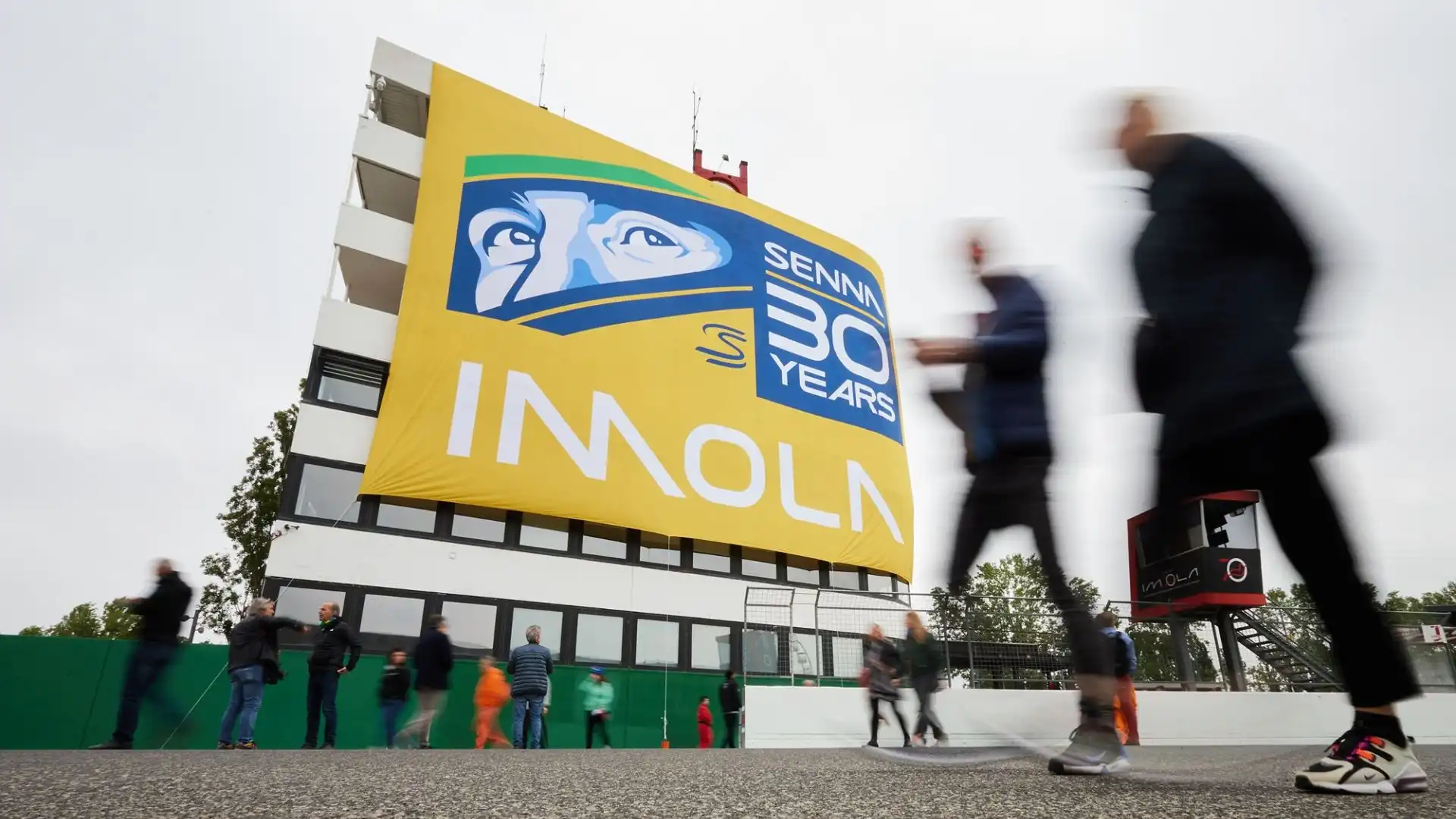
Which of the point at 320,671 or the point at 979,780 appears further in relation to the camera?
the point at 320,671

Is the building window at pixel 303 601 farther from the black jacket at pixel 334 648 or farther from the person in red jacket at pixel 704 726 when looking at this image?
the person in red jacket at pixel 704 726

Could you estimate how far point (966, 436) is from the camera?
2812 millimetres

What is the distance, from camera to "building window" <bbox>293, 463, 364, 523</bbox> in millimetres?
13547

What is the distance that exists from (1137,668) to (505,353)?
37.2ft

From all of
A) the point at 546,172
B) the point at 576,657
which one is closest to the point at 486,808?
the point at 576,657

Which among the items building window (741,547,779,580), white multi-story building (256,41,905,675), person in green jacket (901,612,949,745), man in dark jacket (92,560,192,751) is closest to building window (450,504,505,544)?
white multi-story building (256,41,905,675)

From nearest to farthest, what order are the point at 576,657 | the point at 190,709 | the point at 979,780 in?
1. the point at 979,780
2. the point at 190,709
3. the point at 576,657

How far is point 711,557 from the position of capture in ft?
54.7

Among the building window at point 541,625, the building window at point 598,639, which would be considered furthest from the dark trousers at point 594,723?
the building window at point 598,639

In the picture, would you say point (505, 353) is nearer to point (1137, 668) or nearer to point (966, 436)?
point (1137, 668)

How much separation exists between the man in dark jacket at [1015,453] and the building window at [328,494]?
13105mm

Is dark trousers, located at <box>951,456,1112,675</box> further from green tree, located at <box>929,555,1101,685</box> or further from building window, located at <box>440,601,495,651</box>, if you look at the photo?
building window, located at <box>440,601,495,651</box>

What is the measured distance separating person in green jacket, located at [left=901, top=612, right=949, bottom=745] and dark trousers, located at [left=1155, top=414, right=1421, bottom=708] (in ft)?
4.75

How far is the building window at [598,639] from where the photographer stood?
14.7 meters
